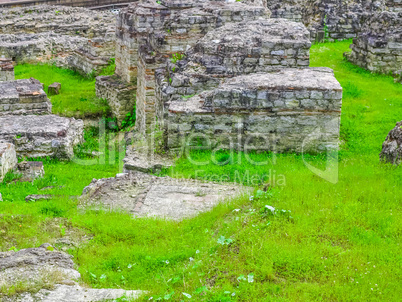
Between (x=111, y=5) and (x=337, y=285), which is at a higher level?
(x=111, y=5)

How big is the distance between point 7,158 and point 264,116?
438 cm

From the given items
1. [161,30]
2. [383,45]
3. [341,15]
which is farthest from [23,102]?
[341,15]

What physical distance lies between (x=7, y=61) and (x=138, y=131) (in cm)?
528

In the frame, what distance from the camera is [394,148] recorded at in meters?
6.62

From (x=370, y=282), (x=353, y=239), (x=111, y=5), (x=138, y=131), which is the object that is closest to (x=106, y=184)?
(x=353, y=239)

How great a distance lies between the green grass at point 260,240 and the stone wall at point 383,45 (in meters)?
6.23

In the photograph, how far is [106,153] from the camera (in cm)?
1032

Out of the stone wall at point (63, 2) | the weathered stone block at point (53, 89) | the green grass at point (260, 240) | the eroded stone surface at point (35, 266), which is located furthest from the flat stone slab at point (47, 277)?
the stone wall at point (63, 2)

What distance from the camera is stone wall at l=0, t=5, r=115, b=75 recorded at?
15277 millimetres

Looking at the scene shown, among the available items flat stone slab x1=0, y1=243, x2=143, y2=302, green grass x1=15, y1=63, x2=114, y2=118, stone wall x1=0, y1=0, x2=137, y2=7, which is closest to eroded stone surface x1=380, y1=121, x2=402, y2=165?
flat stone slab x1=0, y1=243, x2=143, y2=302

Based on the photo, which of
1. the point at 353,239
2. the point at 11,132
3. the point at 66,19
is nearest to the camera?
the point at 353,239

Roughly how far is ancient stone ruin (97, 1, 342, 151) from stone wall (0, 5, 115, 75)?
3.55 metres

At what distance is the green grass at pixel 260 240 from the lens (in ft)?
13.1

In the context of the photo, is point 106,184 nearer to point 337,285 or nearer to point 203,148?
point 203,148
